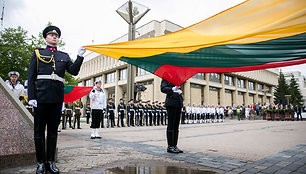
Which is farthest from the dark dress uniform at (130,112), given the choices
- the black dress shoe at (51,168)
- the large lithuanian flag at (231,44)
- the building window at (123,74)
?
the building window at (123,74)

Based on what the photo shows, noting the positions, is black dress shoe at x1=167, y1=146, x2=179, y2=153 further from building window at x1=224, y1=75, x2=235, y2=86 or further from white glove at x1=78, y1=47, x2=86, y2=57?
building window at x1=224, y1=75, x2=235, y2=86

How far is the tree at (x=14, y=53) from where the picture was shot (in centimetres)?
2092

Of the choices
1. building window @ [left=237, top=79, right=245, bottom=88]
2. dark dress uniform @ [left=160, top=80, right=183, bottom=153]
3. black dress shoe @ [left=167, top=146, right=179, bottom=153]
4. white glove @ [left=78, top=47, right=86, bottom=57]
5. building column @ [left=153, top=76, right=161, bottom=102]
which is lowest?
black dress shoe @ [left=167, top=146, right=179, bottom=153]

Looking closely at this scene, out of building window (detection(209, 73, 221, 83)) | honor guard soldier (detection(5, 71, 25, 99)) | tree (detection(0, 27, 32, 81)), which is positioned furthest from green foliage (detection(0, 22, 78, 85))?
building window (detection(209, 73, 221, 83))

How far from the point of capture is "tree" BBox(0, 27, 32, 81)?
20.9 metres

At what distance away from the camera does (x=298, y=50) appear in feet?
10.8

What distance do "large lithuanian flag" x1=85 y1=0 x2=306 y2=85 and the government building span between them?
29.3 metres

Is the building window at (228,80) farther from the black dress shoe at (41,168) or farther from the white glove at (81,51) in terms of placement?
the black dress shoe at (41,168)

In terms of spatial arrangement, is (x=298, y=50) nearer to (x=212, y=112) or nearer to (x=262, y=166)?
(x=262, y=166)

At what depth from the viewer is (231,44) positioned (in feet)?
11.1

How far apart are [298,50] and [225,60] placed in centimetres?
113

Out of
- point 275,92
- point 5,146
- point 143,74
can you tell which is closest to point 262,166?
point 5,146

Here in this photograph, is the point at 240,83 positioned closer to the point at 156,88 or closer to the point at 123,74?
the point at 156,88

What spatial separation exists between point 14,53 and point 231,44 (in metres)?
23.9
